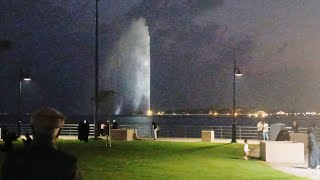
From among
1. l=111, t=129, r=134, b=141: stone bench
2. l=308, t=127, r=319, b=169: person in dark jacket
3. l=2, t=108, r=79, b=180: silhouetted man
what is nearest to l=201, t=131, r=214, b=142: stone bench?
l=111, t=129, r=134, b=141: stone bench

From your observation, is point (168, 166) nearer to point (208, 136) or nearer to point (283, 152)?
point (283, 152)

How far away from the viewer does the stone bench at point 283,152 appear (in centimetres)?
2480

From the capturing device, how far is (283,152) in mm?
25031

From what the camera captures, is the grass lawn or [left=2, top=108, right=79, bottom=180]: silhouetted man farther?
the grass lawn

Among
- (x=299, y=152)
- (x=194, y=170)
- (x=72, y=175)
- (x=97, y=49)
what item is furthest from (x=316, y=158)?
(x=97, y=49)

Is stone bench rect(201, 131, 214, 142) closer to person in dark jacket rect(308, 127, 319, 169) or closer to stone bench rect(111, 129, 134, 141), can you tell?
stone bench rect(111, 129, 134, 141)

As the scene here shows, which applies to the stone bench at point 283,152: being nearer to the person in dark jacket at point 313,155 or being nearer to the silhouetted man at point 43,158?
the person in dark jacket at point 313,155

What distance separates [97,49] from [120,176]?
23.5m

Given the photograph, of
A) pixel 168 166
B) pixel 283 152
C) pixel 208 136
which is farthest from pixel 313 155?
pixel 208 136

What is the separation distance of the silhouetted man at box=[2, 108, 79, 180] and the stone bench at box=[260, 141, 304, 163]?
21.3 m

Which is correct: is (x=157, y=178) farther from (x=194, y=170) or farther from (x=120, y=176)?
(x=194, y=170)

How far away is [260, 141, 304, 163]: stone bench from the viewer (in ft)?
81.4

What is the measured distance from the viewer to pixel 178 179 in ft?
57.2

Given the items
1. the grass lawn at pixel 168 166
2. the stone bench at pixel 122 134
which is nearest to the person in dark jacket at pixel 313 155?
the grass lawn at pixel 168 166
